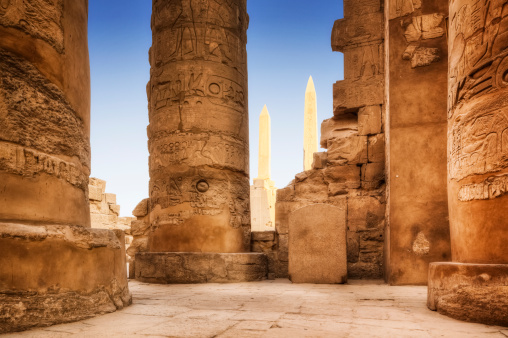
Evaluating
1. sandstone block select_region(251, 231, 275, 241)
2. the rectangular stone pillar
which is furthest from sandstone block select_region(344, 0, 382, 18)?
sandstone block select_region(251, 231, 275, 241)

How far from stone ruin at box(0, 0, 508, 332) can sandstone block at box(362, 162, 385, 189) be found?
28 mm

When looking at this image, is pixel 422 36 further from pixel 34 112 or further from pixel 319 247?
pixel 34 112

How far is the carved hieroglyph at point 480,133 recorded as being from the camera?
9.22 ft

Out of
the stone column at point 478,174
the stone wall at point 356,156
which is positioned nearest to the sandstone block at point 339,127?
the stone wall at point 356,156

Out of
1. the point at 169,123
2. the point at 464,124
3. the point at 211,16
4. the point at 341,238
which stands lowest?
the point at 341,238

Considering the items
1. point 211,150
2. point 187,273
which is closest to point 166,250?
point 187,273

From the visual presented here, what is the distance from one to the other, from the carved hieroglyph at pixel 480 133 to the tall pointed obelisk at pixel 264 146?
914 inches

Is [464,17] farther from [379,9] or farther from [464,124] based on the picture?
[379,9]

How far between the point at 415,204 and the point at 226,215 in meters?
2.70

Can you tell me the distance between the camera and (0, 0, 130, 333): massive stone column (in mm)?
2592

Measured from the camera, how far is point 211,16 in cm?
658

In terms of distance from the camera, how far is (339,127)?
7.27 m

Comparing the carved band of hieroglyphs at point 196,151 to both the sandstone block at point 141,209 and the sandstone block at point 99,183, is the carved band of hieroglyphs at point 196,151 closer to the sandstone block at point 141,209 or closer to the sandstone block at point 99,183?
the sandstone block at point 141,209

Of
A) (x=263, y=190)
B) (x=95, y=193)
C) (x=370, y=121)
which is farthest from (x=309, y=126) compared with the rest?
(x=370, y=121)
